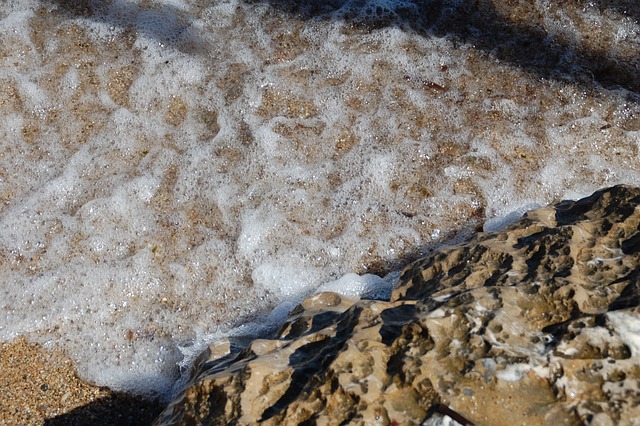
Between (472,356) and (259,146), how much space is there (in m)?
2.04

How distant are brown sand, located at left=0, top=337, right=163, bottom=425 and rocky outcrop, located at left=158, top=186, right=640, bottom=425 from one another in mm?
701

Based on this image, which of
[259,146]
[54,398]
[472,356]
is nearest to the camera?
[472,356]

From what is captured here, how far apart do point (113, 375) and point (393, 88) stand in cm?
211

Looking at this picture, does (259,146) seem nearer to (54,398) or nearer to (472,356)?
(54,398)

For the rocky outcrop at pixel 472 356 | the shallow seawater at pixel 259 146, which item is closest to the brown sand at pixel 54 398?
the shallow seawater at pixel 259 146

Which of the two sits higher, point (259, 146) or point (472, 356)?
point (472, 356)

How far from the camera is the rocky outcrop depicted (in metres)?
1.48

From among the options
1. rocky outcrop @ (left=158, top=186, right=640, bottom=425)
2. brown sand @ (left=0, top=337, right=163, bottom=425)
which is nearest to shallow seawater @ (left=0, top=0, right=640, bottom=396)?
brown sand @ (left=0, top=337, right=163, bottom=425)

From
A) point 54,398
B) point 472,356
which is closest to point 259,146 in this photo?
point 54,398

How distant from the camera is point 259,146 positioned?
336cm

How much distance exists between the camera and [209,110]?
11.7 ft

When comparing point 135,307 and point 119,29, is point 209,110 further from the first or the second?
point 135,307

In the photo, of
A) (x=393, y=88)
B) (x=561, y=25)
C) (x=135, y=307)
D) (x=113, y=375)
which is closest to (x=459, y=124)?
(x=393, y=88)

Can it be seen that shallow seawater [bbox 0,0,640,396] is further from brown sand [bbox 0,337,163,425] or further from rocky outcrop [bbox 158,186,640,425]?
rocky outcrop [bbox 158,186,640,425]
